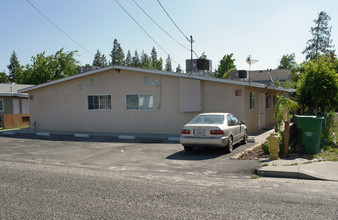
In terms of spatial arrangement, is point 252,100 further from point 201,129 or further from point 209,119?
point 201,129

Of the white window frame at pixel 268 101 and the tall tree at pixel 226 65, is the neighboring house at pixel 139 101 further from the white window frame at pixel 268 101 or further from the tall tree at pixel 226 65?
the tall tree at pixel 226 65

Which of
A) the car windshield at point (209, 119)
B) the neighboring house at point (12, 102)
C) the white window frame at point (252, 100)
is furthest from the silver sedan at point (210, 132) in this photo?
the neighboring house at point (12, 102)

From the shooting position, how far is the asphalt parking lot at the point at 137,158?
26.7 ft

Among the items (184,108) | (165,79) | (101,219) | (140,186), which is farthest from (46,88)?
(101,219)

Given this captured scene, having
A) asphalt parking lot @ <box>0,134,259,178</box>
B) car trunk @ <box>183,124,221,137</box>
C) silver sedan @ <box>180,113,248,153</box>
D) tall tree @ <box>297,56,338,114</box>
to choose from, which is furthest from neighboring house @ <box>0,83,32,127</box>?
tall tree @ <box>297,56,338,114</box>

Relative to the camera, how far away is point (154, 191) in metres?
5.93

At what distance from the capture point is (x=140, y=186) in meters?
6.32

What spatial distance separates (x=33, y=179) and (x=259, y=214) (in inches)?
205

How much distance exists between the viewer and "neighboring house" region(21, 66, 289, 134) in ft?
50.6

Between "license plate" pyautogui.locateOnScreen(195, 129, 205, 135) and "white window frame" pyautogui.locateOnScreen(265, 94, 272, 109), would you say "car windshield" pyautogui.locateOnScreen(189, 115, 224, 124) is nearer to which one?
"license plate" pyautogui.locateOnScreen(195, 129, 205, 135)

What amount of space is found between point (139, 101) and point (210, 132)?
7.95 m

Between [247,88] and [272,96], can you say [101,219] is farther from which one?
[272,96]

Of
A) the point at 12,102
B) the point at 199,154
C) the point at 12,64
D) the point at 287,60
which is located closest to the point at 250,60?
the point at 199,154

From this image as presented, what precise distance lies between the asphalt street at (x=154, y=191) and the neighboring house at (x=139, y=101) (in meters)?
5.79
